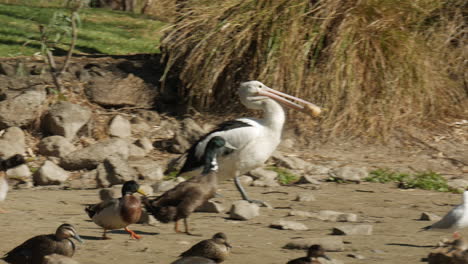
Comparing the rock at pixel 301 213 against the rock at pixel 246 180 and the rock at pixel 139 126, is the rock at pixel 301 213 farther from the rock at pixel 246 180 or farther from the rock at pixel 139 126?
the rock at pixel 139 126

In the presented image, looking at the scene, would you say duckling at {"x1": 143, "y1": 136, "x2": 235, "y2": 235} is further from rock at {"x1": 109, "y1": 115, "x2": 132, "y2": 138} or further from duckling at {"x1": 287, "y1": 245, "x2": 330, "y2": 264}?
rock at {"x1": 109, "y1": 115, "x2": 132, "y2": 138}

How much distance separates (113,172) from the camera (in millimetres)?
9156

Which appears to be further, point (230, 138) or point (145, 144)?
point (145, 144)

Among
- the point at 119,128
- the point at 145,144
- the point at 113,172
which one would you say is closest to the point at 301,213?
the point at 113,172

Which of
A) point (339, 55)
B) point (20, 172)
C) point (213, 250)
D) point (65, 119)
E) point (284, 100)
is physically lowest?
point (20, 172)

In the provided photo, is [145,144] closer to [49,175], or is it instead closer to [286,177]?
[49,175]

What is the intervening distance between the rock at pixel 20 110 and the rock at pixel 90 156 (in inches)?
46.9

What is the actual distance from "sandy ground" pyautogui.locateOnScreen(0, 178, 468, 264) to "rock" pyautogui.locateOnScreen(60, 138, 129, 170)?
1.03 m

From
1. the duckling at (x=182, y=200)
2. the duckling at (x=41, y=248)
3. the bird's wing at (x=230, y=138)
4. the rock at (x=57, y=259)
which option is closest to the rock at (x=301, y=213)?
the duckling at (x=182, y=200)

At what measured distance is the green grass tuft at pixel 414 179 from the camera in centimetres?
920

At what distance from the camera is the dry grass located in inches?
432

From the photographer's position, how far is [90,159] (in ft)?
33.0

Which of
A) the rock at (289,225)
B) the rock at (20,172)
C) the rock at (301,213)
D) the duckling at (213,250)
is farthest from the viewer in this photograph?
the rock at (20,172)

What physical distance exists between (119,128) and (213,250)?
5.95 m
